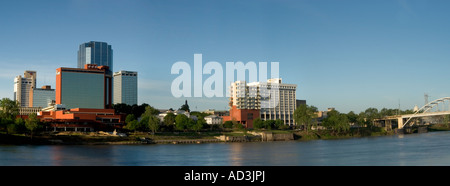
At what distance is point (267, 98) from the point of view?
153m

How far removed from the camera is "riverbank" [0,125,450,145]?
248 ft

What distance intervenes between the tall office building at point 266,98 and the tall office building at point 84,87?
41.9 meters

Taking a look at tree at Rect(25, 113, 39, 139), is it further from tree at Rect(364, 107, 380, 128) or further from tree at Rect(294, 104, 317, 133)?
tree at Rect(364, 107, 380, 128)

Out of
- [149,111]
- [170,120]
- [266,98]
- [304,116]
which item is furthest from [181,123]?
[266,98]

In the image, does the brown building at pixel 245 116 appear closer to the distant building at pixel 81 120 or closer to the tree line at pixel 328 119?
the tree line at pixel 328 119

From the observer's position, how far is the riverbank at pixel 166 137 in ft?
248

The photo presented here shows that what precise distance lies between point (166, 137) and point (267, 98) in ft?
→ 225

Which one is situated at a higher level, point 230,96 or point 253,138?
point 230,96
